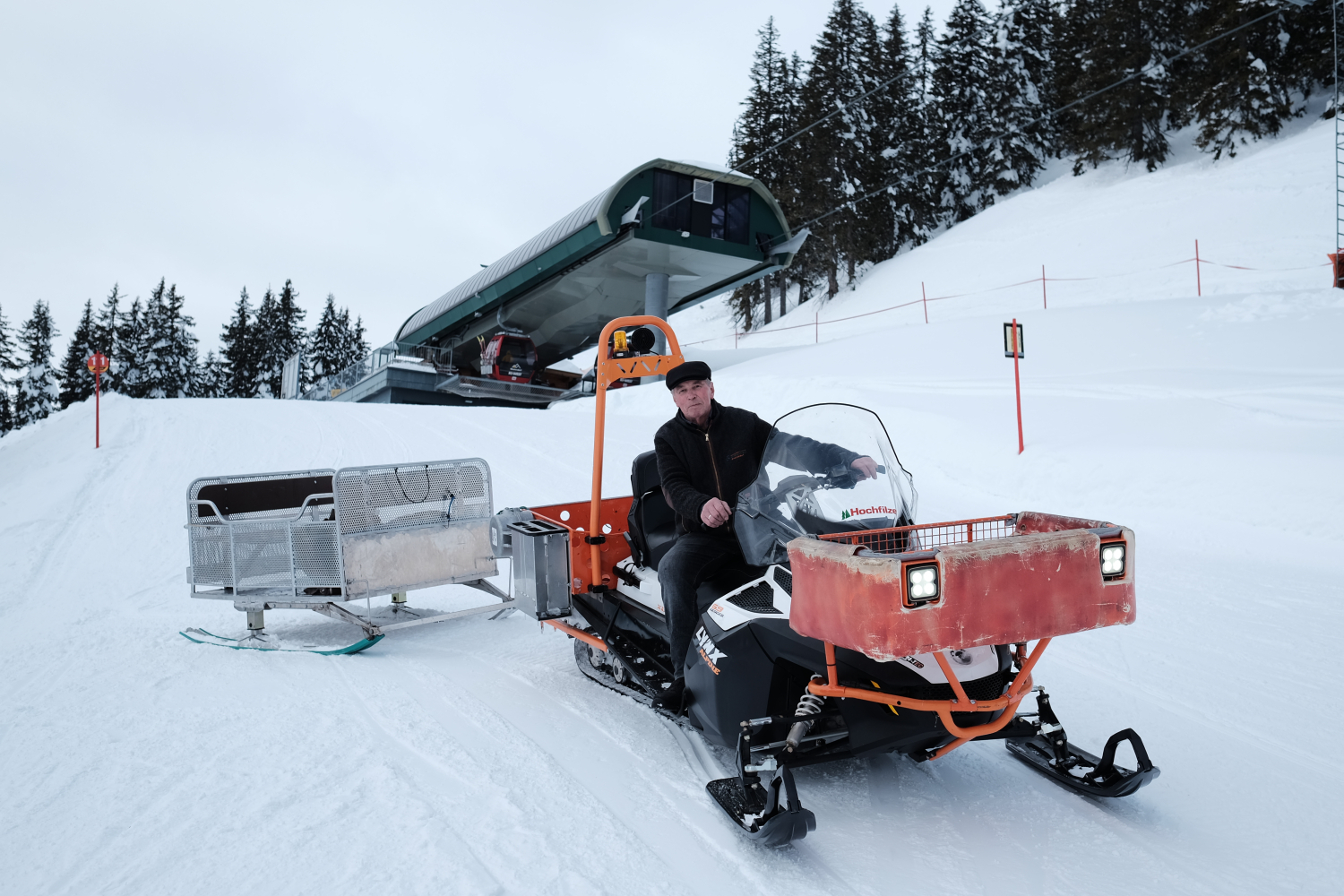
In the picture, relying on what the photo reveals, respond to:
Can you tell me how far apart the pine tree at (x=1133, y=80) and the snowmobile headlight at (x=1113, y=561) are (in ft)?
114

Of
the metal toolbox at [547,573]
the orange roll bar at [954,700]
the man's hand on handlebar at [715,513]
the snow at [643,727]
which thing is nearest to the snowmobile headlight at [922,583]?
the orange roll bar at [954,700]

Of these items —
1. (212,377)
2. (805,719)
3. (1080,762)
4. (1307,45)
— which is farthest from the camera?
(212,377)

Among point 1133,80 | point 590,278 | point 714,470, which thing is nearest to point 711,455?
point 714,470

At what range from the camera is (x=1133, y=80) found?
30.5m

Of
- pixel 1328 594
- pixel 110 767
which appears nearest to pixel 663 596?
pixel 110 767

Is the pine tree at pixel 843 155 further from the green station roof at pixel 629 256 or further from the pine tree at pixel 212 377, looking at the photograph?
the pine tree at pixel 212 377

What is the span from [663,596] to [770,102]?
3992 cm

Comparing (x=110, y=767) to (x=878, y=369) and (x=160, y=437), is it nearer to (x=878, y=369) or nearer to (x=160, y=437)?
(x=160, y=437)

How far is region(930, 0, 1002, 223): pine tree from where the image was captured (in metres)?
38.8

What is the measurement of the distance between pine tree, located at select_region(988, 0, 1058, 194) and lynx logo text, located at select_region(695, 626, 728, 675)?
4018 cm

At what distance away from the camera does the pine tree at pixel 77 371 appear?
4672 centimetres

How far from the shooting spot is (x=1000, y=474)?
9.66 m

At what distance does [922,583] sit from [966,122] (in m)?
42.3

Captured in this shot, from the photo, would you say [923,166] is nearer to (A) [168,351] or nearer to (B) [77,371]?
(A) [168,351]
